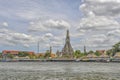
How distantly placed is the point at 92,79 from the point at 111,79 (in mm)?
3706

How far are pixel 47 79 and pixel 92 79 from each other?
8.46 metres

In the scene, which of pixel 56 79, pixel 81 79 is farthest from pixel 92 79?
pixel 56 79

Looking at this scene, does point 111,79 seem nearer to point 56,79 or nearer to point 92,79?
point 92,79

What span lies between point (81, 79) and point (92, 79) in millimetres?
2169

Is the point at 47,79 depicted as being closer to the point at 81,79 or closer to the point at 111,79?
the point at 81,79

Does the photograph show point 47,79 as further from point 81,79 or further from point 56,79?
point 81,79

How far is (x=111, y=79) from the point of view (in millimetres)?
52938

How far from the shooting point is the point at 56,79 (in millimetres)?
53000

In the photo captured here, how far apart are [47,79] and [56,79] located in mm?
1712

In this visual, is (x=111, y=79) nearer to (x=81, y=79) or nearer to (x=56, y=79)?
(x=81, y=79)

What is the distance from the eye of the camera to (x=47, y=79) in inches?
2093

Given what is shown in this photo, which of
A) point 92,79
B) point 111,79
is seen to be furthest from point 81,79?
point 111,79

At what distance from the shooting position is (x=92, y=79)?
52.3 meters

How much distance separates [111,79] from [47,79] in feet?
39.6
